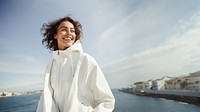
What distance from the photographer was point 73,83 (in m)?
0.74

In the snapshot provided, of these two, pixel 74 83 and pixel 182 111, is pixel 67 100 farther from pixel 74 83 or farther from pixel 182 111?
pixel 182 111

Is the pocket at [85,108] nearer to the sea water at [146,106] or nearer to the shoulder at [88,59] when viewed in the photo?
the shoulder at [88,59]

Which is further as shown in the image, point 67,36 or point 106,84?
point 67,36

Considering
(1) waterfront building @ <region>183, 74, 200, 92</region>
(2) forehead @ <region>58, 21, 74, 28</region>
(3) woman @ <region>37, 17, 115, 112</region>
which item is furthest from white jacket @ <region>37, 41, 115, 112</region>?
(1) waterfront building @ <region>183, 74, 200, 92</region>

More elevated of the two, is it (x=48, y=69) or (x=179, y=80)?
(x=48, y=69)

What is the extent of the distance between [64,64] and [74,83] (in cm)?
12

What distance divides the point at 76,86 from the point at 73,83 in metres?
0.02

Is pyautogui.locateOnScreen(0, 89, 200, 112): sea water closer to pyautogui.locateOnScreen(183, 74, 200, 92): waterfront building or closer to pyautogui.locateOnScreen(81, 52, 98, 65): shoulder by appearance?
pyautogui.locateOnScreen(183, 74, 200, 92): waterfront building

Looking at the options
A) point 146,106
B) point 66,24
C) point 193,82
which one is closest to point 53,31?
point 66,24

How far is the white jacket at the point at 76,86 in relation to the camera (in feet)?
2.38

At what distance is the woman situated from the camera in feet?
2.38

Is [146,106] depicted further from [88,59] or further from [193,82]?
[88,59]

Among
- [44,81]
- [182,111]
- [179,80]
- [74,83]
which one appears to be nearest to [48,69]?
[44,81]

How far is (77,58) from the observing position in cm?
81
